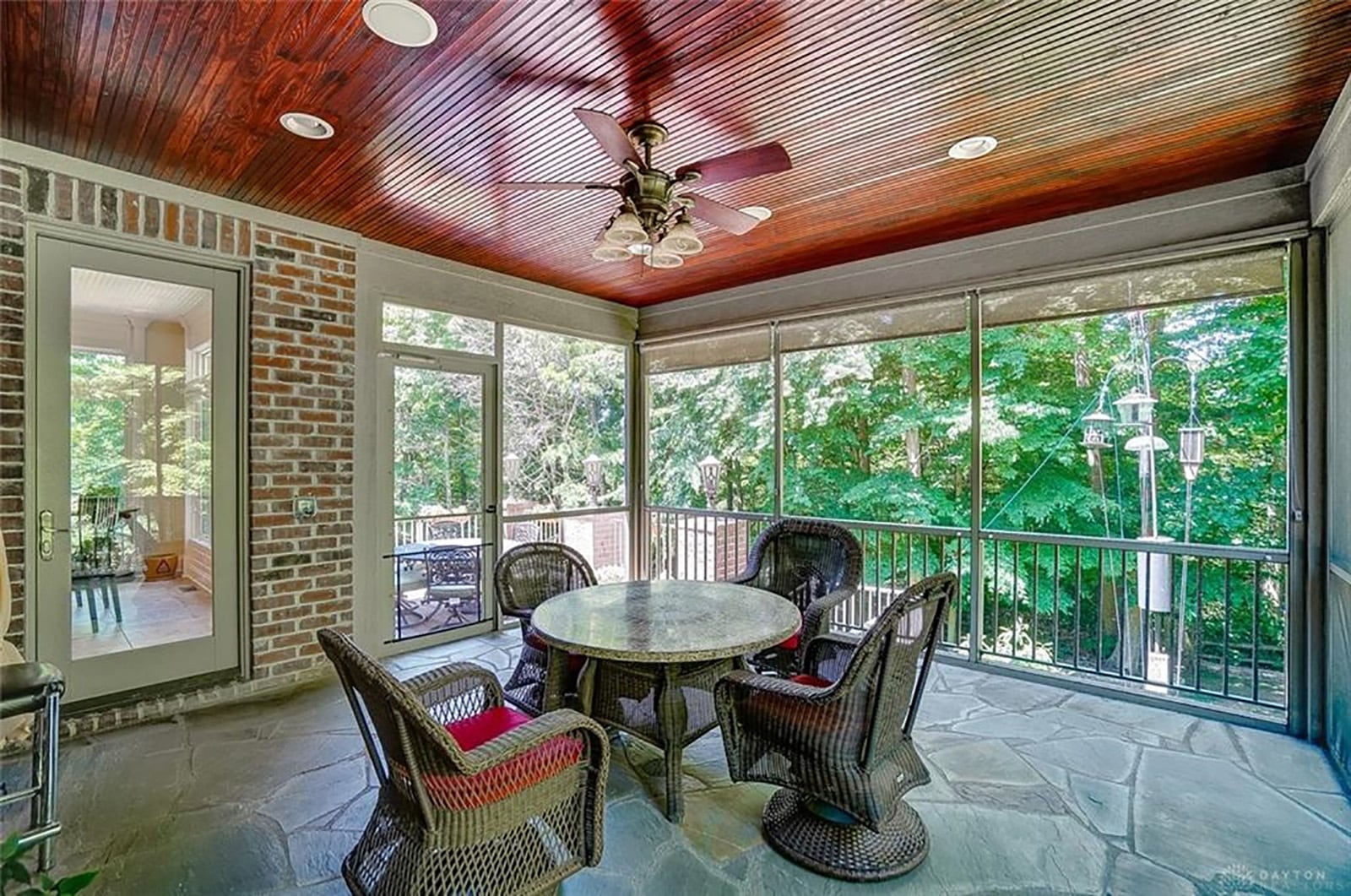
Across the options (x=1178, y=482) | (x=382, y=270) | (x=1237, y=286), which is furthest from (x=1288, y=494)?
(x=382, y=270)

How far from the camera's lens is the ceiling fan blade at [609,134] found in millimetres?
1958

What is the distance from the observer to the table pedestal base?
2049 millimetres

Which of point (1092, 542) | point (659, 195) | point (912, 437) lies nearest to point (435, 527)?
point (659, 195)

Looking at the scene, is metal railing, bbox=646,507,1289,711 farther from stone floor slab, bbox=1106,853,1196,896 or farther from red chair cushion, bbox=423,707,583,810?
red chair cushion, bbox=423,707,583,810

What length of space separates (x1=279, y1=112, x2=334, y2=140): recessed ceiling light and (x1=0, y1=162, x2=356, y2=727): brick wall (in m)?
1.18

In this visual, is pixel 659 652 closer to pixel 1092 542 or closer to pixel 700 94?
pixel 700 94

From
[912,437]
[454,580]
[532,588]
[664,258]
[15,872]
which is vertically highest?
[664,258]

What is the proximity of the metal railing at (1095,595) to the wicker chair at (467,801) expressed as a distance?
2.97 metres

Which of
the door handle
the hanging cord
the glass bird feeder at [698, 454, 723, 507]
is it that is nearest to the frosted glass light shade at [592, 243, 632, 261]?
the door handle

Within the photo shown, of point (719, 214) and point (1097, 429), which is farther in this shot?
point (1097, 429)

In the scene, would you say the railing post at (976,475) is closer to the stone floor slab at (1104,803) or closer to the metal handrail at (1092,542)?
the metal handrail at (1092,542)

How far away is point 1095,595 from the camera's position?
521cm

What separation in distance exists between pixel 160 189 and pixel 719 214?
9.60 feet

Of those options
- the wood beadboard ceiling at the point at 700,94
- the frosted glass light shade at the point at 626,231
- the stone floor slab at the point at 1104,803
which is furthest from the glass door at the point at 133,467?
the stone floor slab at the point at 1104,803
